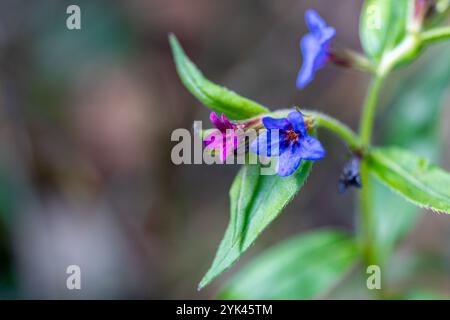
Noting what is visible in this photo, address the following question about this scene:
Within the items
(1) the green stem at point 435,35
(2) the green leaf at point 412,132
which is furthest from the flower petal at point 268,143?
(2) the green leaf at point 412,132

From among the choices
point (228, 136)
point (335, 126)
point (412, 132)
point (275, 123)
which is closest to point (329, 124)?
point (335, 126)

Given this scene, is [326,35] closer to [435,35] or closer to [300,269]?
[435,35]

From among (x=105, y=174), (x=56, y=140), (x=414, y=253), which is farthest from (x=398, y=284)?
(x=56, y=140)

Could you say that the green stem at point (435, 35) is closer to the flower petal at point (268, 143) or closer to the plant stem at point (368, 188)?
the plant stem at point (368, 188)

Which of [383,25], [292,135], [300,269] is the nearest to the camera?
[292,135]

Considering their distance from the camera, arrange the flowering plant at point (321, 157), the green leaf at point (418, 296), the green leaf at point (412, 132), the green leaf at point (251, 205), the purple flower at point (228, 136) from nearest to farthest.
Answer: the green leaf at point (251, 205)
the flowering plant at point (321, 157)
the purple flower at point (228, 136)
the green leaf at point (418, 296)
the green leaf at point (412, 132)

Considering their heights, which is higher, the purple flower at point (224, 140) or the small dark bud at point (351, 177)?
the purple flower at point (224, 140)

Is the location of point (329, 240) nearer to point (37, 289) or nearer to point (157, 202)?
point (157, 202)
